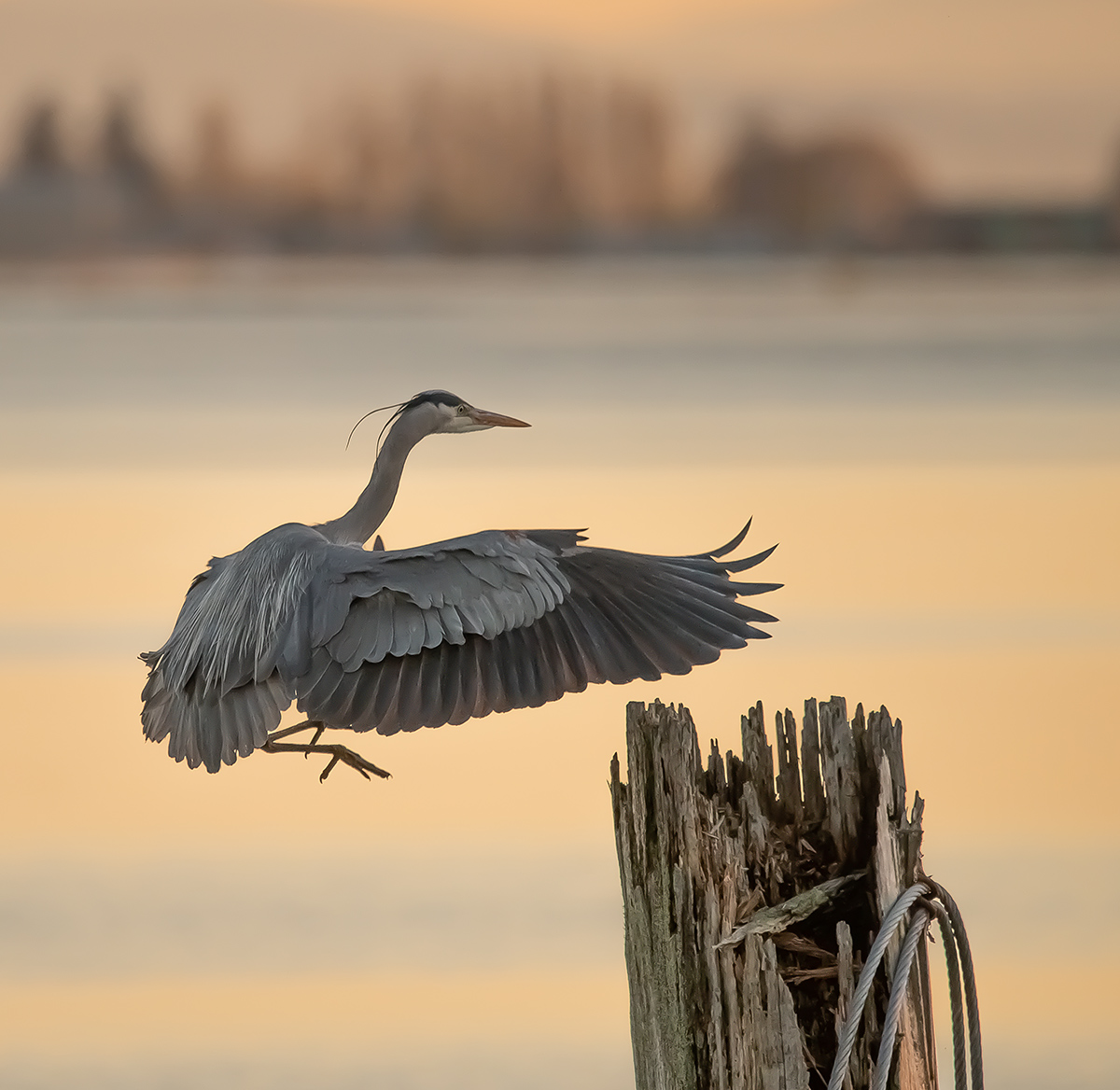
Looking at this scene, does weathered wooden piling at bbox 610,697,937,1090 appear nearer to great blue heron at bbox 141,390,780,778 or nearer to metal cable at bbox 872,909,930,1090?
metal cable at bbox 872,909,930,1090

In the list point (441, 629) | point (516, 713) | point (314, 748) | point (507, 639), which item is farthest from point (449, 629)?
point (516, 713)

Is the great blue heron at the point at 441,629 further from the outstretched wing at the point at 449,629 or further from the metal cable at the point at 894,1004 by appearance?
the metal cable at the point at 894,1004

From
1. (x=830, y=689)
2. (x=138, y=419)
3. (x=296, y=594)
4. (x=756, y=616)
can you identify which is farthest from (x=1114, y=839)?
(x=138, y=419)

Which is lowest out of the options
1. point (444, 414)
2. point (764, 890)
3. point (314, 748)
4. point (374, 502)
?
point (764, 890)

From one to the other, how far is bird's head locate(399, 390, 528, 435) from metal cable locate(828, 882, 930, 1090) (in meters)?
3.07

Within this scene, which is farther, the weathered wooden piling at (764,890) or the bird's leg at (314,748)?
the bird's leg at (314,748)

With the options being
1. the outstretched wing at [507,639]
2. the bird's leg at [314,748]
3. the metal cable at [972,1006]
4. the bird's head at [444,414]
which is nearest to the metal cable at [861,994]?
the metal cable at [972,1006]

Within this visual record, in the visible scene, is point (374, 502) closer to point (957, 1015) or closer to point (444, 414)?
point (444, 414)

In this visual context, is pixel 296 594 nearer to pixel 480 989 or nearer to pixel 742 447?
pixel 480 989

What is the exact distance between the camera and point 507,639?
5152 millimetres

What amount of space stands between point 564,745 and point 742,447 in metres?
12.7

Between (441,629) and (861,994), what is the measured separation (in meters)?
1.68

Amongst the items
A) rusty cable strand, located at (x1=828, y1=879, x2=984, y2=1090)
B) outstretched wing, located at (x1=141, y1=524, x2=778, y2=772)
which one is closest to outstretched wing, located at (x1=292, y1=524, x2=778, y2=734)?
outstretched wing, located at (x1=141, y1=524, x2=778, y2=772)

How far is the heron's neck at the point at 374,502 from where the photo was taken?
20.2 feet
